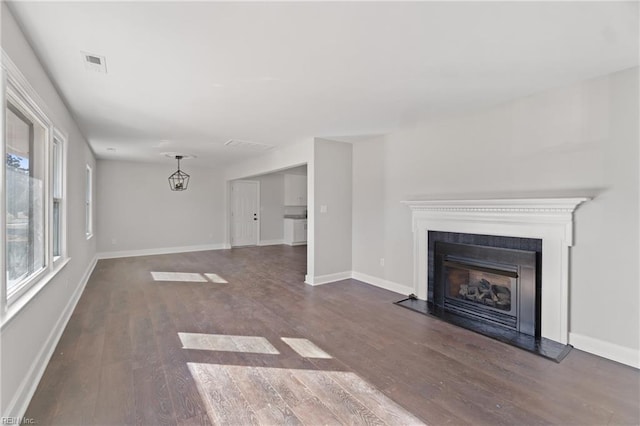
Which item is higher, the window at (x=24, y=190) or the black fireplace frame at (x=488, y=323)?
the window at (x=24, y=190)

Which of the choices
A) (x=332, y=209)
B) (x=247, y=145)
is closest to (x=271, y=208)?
(x=247, y=145)

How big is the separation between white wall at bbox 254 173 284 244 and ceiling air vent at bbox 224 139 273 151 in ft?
12.2

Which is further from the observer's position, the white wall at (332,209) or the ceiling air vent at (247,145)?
the ceiling air vent at (247,145)

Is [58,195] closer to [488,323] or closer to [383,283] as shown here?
[383,283]

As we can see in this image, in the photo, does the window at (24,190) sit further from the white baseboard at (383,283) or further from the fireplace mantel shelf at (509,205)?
the white baseboard at (383,283)

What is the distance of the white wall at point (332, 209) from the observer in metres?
4.84

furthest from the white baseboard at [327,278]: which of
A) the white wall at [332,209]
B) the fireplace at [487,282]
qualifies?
the fireplace at [487,282]

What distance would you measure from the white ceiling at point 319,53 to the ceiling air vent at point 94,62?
2.0 inches

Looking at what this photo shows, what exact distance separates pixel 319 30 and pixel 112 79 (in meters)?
1.99

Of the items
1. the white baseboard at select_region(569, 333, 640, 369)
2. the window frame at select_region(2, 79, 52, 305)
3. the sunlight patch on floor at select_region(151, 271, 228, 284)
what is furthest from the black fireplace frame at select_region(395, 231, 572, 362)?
the window frame at select_region(2, 79, 52, 305)

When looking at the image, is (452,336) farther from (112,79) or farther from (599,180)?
(112,79)

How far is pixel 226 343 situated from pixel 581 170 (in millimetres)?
3702

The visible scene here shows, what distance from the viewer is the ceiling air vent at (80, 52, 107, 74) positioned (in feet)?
7.36

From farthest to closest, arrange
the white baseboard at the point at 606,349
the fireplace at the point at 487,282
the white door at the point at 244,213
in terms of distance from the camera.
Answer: the white door at the point at 244,213, the fireplace at the point at 487,282, the white baseboard at the point at 606,349
